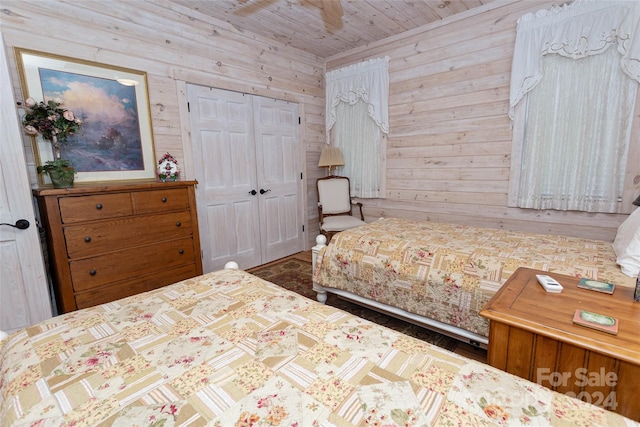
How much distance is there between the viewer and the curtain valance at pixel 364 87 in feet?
12.8

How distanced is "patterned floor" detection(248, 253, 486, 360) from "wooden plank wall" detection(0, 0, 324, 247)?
1486 mm

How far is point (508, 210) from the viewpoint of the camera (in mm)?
3189

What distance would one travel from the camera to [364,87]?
4.07 metres

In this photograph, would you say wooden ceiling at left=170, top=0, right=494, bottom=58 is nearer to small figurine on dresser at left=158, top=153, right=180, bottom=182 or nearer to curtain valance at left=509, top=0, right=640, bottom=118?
curtain valance at left=509, top=0, right=640, bottom=118

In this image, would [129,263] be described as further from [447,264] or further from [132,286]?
[447,264]

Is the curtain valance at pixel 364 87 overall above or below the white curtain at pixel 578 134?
above

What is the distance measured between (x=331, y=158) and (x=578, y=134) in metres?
2.66

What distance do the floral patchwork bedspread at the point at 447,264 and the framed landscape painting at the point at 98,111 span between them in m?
1.96


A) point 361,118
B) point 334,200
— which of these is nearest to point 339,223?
point 334,200

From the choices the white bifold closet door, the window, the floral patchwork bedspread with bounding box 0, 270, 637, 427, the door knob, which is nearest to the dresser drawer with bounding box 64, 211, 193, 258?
the door knob

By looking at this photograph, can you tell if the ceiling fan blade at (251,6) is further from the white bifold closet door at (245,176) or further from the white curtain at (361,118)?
the white curtain at (361,118)

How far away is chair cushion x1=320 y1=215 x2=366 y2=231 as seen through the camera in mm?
3779

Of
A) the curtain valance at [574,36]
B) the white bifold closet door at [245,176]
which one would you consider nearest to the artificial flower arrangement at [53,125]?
the white bifold closet door at [245,176]

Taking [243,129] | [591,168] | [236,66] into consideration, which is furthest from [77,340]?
[591,168]
